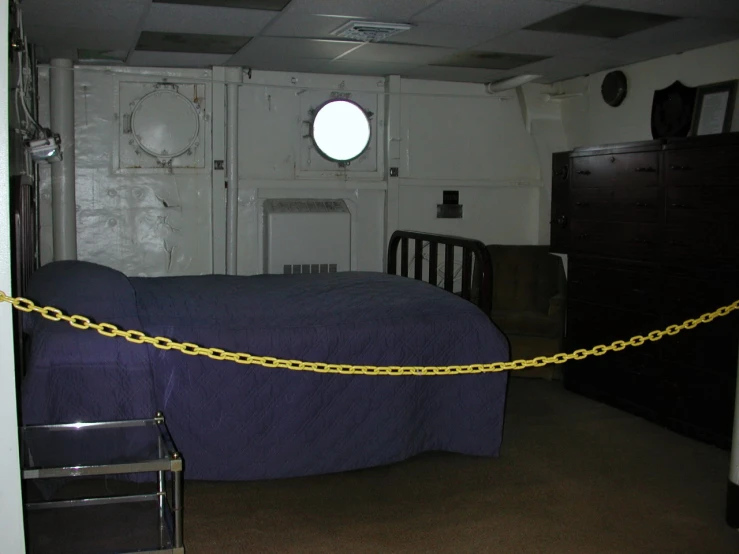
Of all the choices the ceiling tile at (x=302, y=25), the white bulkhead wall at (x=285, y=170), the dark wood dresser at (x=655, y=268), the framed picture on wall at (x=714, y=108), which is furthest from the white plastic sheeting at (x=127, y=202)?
the framed picture on wall at (x=714, y=108)

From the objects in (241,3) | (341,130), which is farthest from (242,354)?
(341,130)

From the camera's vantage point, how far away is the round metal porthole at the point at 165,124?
5.08 metres

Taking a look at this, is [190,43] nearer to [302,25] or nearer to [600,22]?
[302,25]

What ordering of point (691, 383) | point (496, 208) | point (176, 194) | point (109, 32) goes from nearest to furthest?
1. point (691, 383)
2. point (109, 32)
3. point (176, 194)
4. point (496, 208)

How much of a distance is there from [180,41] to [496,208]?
9.03 ft

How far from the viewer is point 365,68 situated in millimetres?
5203

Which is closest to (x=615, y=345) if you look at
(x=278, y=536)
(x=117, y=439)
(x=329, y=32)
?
(x=278, y=536)

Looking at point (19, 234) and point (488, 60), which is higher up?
point (488, 60)

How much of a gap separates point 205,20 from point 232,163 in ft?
4.86

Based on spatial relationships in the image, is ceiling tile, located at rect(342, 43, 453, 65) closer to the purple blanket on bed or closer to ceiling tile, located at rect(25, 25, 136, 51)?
ceiling tile, located at rect(25, 25, 136, 51)

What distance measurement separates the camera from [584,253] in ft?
15.0

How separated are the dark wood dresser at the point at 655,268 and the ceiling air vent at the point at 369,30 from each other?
139 centimetres

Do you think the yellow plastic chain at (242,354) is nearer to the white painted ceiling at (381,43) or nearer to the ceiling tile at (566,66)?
the white painted ceiling at (381,43)

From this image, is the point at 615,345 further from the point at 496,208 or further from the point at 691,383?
the point at 496,208
